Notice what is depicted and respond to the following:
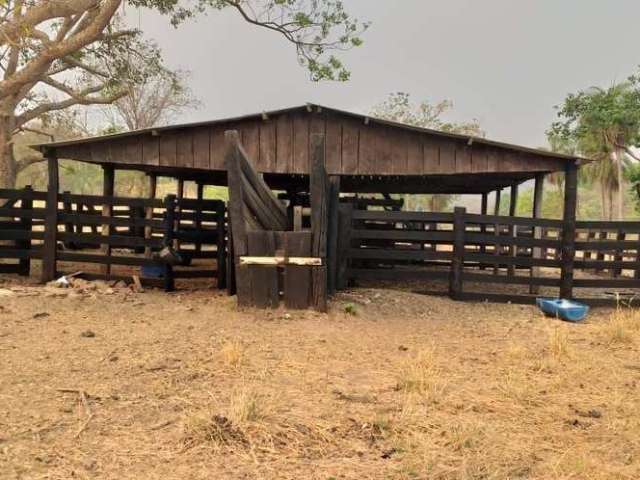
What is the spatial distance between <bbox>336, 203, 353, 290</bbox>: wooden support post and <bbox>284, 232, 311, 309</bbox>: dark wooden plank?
1.75 meters

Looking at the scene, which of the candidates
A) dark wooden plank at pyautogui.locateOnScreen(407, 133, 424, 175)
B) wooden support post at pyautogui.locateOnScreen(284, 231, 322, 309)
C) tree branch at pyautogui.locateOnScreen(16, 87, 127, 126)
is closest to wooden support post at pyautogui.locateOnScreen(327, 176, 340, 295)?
wooden support post at pyautogui.locateOnScreen(284, 231, 322, 309)

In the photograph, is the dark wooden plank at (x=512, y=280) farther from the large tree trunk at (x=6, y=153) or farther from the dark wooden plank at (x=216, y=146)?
the large tree trunk at (x=6, y=153)

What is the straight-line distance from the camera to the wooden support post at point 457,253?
9.46m

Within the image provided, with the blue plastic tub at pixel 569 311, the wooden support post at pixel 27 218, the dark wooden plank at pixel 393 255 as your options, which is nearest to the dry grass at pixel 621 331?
the blue plastic tub at pixel 569 311

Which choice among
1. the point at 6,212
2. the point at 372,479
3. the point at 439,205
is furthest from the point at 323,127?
the point at 439,205

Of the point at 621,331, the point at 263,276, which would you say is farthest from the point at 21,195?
the point at 621,331

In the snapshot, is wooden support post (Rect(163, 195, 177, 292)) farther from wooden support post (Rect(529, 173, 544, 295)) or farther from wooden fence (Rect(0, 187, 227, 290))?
wooden support post (Rect(529, 173, 544, 295))

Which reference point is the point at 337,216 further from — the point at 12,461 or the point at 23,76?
the point at 23,76

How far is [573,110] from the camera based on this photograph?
29031mm

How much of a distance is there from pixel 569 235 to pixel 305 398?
291 inches

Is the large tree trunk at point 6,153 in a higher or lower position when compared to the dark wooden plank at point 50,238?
higher

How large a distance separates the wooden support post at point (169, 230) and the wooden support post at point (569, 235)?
7.32 metres

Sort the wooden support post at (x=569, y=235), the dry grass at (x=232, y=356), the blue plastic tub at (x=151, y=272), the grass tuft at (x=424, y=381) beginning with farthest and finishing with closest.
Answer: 1. the blue plastic tub at (x=151, y=272)
2. the wooden support post at (x=569, y=235)
3. the dry grass at (x=232, y=356)
4. the grass tuft at (x=424, y=381)

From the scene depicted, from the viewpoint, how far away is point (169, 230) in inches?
367
